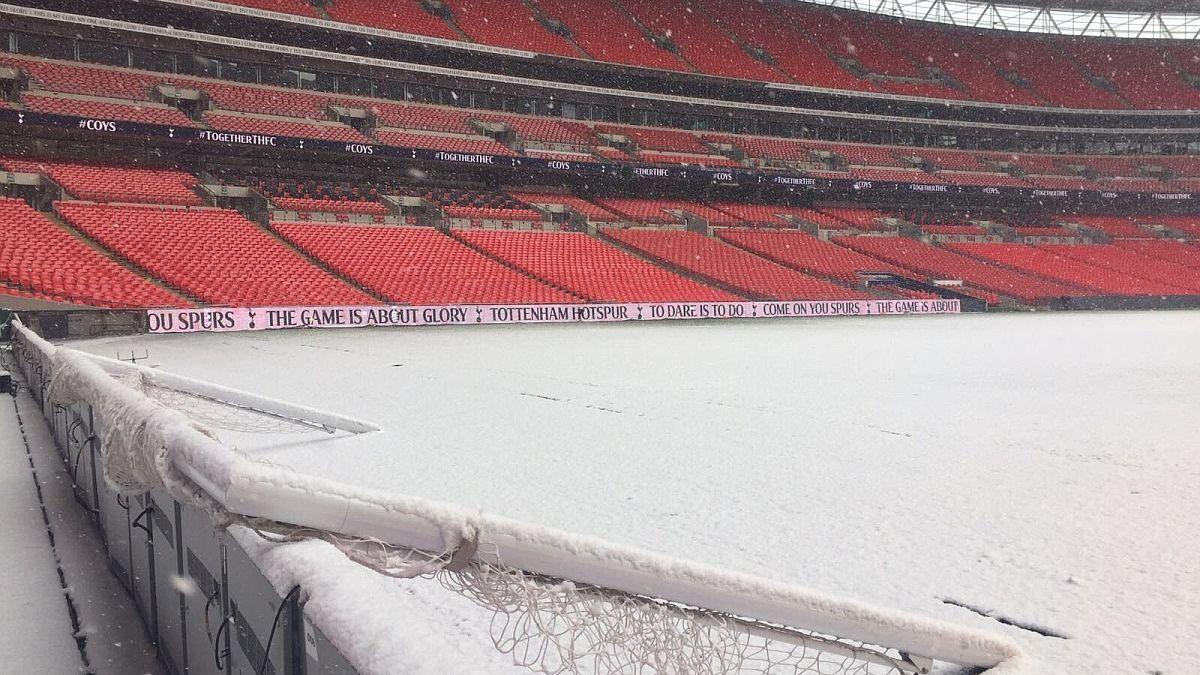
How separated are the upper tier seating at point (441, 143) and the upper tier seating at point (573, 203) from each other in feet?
6.65

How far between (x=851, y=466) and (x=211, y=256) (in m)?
19.8

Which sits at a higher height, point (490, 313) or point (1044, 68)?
point (1044, 68)

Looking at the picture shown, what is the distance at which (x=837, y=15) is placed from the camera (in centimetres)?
4803

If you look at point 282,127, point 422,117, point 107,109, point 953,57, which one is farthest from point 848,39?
point 107,109

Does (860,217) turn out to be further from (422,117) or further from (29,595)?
(29,595)

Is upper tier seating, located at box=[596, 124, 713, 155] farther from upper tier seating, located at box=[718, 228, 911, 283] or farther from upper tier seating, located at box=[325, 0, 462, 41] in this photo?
upper tier seating, located at box=[325, 0, 462, 41]

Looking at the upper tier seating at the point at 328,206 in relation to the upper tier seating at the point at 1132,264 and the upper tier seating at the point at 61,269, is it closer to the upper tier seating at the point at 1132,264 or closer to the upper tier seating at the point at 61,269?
the upper tier seating at the point at 61,269

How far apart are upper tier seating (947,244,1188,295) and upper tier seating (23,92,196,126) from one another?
30534 millimetres

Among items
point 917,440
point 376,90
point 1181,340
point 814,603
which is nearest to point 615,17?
point 376,90

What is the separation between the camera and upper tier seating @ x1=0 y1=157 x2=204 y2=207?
22594mm

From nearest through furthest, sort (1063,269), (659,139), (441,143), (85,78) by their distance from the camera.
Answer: (85,78) < (441,143) < (1063,269) < (659,139)

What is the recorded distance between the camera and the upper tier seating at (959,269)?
31.8 meters

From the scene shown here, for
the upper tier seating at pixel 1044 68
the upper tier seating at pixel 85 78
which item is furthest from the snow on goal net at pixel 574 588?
the upper tier seating at pixel 1044 68

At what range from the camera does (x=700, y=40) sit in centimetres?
4156
